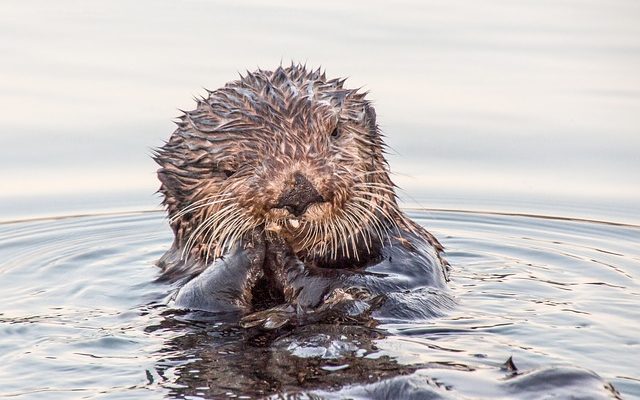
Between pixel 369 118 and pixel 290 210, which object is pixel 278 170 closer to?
pixel 290 210

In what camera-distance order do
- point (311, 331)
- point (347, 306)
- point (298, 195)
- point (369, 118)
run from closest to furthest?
point (311, 331)
point (298, 195)
point (347, 306)
point (369, 118)

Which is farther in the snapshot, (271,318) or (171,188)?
(171,188)

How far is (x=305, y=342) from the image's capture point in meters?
5.25

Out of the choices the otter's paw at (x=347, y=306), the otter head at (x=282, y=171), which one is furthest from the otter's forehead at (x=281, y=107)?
the otter's paw at (x=347, y=306)

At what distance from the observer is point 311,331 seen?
213 inches

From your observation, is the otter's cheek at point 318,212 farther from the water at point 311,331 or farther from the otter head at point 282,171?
the water at point 311,331

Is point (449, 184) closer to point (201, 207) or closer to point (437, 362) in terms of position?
point (201, 207)

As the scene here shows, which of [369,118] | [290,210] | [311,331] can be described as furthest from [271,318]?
[369,118]

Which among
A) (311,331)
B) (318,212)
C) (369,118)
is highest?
(369,118)

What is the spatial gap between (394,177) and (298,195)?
141 inches

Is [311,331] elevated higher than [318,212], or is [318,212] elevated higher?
[318,212]

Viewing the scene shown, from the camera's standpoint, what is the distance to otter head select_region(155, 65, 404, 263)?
5.79m

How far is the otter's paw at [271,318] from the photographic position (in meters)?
5.67

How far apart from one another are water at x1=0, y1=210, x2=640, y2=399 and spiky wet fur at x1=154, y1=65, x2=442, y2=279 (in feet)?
1.57
